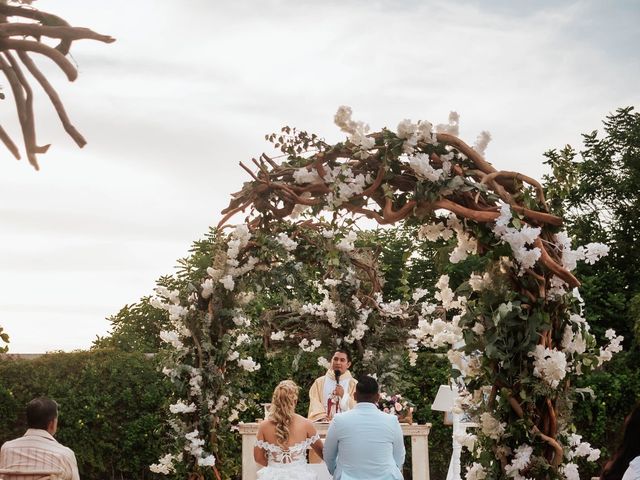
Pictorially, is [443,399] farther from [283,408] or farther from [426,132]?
[426,132]

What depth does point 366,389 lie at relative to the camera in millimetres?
4426

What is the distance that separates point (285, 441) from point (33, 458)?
7.91ft

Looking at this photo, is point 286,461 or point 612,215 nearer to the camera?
point 286,461

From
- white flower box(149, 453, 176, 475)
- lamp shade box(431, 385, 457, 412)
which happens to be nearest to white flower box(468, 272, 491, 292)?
white flower box(149, 453, 176, 475)

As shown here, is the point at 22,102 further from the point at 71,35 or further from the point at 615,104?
the point at 615,104

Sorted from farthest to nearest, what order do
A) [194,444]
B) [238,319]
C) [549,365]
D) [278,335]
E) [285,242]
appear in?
[278,335], [238,319], [194,444], [285,242], [549,365]

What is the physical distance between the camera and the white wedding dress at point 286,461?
584 centimetres

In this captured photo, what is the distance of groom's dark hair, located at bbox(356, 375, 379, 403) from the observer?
14.5 ft

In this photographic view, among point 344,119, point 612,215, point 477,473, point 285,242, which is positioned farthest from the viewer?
point 612,215

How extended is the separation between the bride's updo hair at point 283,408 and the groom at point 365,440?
111cm

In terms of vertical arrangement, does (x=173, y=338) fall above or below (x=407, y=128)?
below

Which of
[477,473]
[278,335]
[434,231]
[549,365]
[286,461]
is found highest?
[434,231]

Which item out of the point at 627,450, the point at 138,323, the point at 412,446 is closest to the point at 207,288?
the point at 412,446

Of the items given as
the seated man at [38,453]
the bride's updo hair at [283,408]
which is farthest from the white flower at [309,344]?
the seated man at [38,453]
